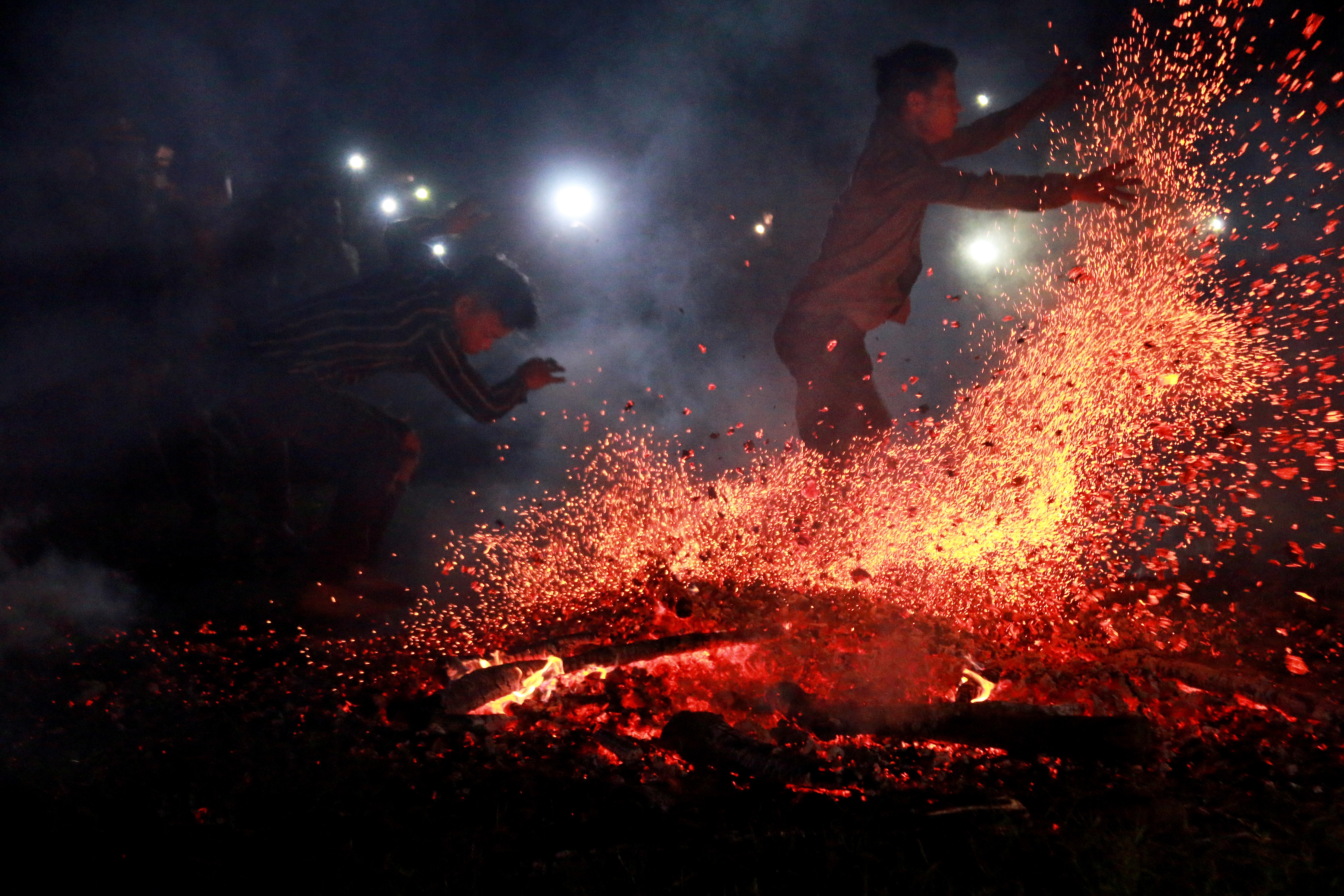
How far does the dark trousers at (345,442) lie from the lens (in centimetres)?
480

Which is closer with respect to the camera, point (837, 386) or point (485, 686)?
point (485, 686)

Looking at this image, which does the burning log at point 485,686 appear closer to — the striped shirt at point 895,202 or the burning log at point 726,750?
the burning log at point 726,750

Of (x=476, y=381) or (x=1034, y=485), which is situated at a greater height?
(x=476, y=381)

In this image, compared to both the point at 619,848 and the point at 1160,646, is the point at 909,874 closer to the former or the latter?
the point at 619,848

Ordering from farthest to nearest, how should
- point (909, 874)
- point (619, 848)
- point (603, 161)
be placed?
point (603, 161), point (619, 848), point (909, 874)

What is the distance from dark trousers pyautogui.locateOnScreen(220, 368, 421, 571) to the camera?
4801 mm

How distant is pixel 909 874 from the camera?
5.22ft

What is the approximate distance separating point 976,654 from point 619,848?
2171mm

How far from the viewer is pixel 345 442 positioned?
194 inches

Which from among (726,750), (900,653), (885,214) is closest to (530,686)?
(726,750)

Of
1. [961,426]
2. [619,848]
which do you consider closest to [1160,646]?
[619,848]

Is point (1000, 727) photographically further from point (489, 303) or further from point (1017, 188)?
point (489, 303)

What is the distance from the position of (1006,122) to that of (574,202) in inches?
269

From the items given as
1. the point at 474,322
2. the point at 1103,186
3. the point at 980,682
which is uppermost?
the point at 474,322
